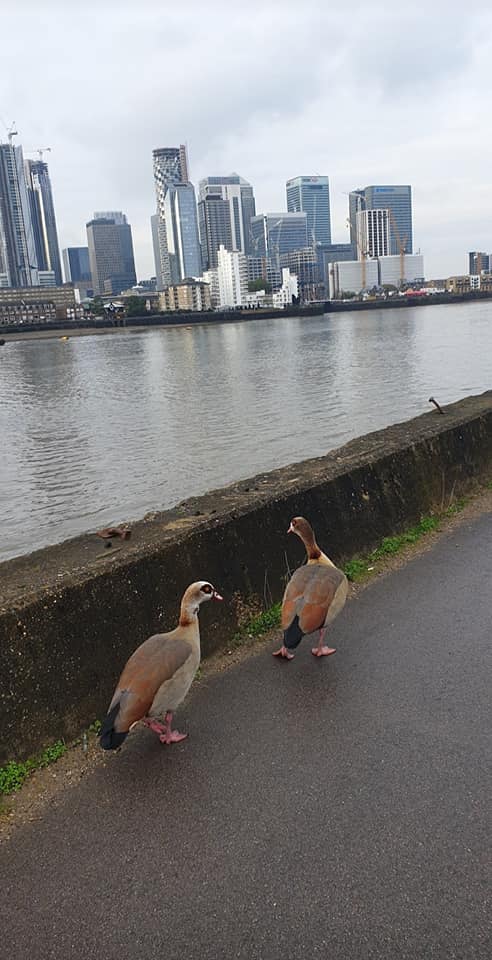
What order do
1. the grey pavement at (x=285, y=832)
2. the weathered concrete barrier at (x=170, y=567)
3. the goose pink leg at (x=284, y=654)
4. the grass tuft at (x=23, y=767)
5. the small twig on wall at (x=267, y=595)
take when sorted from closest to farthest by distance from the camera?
1. the grey pavement at (x=285, y=832)
2. the grass tuft at (x=23, y=767)
3. the weathered concrete barrier at (x=170, y=567)
4. the goose pink leg at (x=284, y=654)
5. the small twig on wall at (x=267, y=595)

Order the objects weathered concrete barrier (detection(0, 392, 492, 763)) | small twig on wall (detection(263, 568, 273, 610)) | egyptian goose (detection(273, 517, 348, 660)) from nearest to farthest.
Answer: weathered concrete barrier (detection(0, 392, 492, 763)) → egyptian goose (detection(273, 517, 348, 660)) → small twig on wall (detection(263, 568, 273, 610))

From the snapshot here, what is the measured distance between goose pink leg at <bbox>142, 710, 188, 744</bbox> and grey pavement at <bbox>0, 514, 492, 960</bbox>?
6cm

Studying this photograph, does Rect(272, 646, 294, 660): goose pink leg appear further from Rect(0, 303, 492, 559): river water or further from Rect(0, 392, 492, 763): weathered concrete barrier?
Rect(0, 303, 492, 559): river water

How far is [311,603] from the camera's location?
5.07 m

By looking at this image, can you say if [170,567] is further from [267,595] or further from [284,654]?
[267,595]

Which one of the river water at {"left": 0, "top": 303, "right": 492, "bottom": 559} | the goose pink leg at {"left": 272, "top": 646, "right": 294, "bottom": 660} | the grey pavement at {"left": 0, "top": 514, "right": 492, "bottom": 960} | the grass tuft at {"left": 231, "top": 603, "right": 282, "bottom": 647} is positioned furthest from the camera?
the river water at {"left": 0, "top": 303, "right": 492, "bottom": 559}

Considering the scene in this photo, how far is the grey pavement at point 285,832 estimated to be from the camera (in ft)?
9.64

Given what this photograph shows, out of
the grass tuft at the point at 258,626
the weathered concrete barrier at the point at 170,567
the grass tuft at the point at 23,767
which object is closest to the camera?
the grass tuft at the point at 23,767

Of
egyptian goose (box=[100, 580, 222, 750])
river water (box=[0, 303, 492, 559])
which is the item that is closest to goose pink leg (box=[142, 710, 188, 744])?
egyptian goose (box=[100, 580, 222, 750])

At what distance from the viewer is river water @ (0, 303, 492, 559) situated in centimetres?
1738

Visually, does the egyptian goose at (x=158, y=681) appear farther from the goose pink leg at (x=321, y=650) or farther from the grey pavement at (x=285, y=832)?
the goose pink leg at (x=321, y=650)

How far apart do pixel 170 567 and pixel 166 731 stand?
3.99 ft

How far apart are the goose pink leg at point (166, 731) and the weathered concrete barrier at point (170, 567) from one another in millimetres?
423

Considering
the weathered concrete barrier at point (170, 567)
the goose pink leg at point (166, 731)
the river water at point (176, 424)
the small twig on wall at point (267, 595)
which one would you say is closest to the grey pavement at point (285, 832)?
the goose pink leg at point (166, 731)
